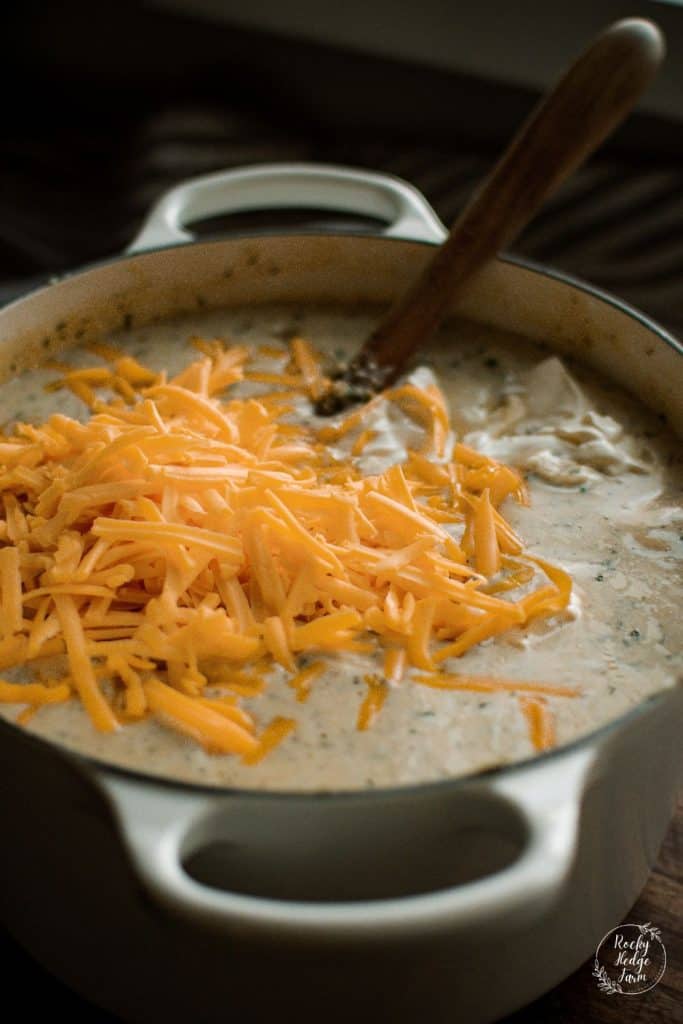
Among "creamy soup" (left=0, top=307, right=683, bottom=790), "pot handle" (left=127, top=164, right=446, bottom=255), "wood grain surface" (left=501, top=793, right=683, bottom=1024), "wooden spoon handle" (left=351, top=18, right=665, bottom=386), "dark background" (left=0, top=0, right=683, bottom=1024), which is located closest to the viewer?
"creamy soup" (left=0, top=307, right=683, bottom=790)

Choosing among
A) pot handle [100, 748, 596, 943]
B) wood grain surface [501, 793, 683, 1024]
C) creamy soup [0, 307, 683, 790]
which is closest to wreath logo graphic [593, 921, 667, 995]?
wood grain surface [501, 793, 683, 1024]

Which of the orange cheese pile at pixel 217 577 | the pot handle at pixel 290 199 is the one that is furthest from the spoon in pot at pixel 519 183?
the orange cheese pile at pixel 217 577

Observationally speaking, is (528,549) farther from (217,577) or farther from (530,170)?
(530,170)

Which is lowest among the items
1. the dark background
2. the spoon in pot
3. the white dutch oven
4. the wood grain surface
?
the wood grain surface

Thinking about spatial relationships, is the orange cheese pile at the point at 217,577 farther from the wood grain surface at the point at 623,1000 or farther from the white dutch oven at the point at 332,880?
the wood grain surface at the point at 623,1000

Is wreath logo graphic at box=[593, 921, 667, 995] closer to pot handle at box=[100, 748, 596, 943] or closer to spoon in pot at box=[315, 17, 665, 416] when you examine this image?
pot handle at box=[100, 748, 596, 943]

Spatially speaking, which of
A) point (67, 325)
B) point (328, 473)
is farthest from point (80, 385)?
point (328, 473)

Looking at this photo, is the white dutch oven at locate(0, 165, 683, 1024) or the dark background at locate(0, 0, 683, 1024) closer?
the white dutch oven at locate(0, 165, 683, 1024)
